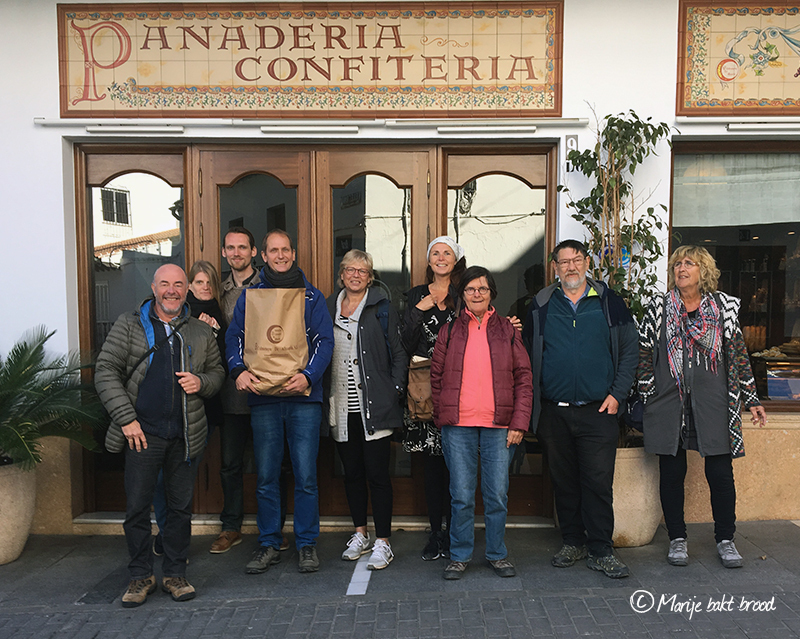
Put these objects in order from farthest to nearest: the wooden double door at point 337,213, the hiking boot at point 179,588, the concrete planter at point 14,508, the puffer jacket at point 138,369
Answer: the wooden double door at point 337,213 < the concrete planter at point 14,508 < the hiking boot at point 179,588 < the puffer jacket at point 138,369

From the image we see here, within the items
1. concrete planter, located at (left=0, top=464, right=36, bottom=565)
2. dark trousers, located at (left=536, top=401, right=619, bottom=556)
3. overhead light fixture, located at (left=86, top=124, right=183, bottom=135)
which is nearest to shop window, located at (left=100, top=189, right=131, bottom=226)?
overhead light fixture, located at (left=86, top=124, right=183, bottom=135)

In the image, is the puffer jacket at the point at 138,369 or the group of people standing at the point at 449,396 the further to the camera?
the group of people standing at the point at 449,396

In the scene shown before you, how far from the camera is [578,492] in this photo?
3.83 meters

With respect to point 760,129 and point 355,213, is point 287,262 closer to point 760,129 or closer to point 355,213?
point 355,213

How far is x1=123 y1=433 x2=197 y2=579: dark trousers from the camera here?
329cm

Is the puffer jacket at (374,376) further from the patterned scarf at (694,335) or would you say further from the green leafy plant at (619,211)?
the patterned scarf at (694,335)

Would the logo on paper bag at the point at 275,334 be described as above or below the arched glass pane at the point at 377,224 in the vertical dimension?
below

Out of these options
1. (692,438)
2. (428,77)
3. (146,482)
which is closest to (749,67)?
(428,77)

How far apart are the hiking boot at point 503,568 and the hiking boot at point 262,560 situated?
137cm

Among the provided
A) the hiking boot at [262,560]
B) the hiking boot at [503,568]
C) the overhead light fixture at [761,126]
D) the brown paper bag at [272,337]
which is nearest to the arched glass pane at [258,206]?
the brown paper bag at [272,337]

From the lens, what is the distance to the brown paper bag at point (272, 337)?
3.49m

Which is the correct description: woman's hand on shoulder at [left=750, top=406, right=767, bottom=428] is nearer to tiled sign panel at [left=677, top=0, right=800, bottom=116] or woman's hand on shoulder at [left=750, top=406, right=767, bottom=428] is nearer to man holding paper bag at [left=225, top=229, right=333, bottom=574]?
tiled sign panel at [left=677, top=0, right=800, bottom=116]

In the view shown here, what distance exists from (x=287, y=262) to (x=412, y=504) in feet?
6.93

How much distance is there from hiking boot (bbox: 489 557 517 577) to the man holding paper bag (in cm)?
110
